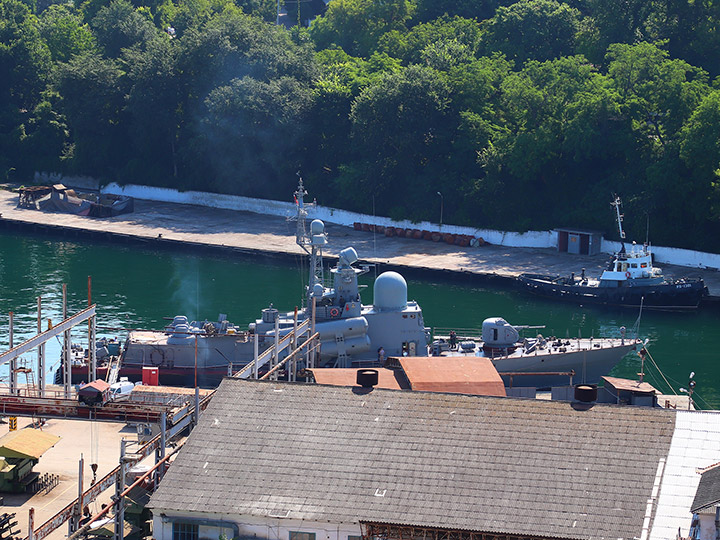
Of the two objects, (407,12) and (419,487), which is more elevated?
(407,12)

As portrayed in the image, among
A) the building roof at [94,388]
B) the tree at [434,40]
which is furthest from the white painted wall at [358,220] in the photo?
the building roof at [94,388]

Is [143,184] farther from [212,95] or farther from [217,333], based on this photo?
[217,333]

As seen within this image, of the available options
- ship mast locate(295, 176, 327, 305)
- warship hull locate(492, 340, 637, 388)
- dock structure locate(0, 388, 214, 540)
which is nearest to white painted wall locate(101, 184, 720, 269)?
warship hull locate(492, 340, 637, 388)

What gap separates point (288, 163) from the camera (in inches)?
4532

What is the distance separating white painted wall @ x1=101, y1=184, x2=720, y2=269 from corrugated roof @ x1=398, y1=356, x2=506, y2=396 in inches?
1634

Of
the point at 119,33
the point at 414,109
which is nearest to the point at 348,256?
the point at 414,109

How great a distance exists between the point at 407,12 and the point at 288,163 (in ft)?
116

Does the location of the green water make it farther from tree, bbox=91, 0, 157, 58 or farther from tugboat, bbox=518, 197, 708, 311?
tree, bbox=91, 0, 157, 58

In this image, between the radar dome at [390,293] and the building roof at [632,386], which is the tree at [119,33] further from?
the building roof at [632,386]

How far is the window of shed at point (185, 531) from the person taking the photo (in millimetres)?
38969

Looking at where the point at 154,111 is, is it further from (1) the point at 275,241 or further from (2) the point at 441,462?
(2) the point at 441,462

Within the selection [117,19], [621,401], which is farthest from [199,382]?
[117,19]

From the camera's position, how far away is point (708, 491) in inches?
1512

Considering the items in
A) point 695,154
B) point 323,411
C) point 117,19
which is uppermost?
point 117,19
